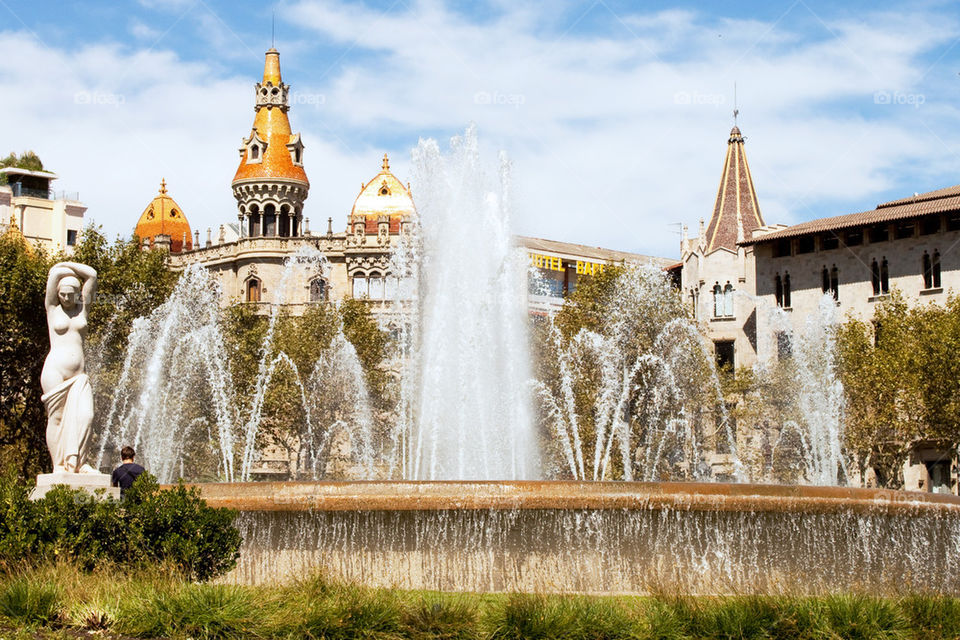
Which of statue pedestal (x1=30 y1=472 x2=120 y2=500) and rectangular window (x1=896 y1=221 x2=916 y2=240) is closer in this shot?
statue pedestal (x1=30 y1=472 x2=120 y2=500)

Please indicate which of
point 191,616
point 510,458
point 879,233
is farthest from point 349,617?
point 879,233

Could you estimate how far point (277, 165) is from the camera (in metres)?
80.6

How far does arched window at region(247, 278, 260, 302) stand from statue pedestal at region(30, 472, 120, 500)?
6259 cm

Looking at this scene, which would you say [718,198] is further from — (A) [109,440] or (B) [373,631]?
(B) [373,631]

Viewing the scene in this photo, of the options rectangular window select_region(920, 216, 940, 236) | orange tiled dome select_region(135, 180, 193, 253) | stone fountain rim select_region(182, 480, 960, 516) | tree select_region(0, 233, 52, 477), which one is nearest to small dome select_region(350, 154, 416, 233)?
orange tiled dome select_region(135, 180, 193, 253)

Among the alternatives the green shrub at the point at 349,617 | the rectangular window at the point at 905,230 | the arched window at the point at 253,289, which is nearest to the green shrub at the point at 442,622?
the green shrub at the point at 349,617

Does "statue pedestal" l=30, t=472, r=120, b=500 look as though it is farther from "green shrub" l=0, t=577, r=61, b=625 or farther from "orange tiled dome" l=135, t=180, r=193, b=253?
"orange tiled dome" l=135, t=180, r=193, b=253

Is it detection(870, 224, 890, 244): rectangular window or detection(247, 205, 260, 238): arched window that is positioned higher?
detection(247, 205, 260, 238): arched window

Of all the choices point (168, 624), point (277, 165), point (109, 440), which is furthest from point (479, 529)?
point (277, 165)

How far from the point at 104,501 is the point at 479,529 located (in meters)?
4.73

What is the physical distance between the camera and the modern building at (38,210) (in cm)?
8369

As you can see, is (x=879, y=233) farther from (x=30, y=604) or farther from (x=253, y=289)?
(x=30, y=604)

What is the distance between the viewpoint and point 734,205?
227ft

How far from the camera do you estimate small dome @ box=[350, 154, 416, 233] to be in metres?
81.4
